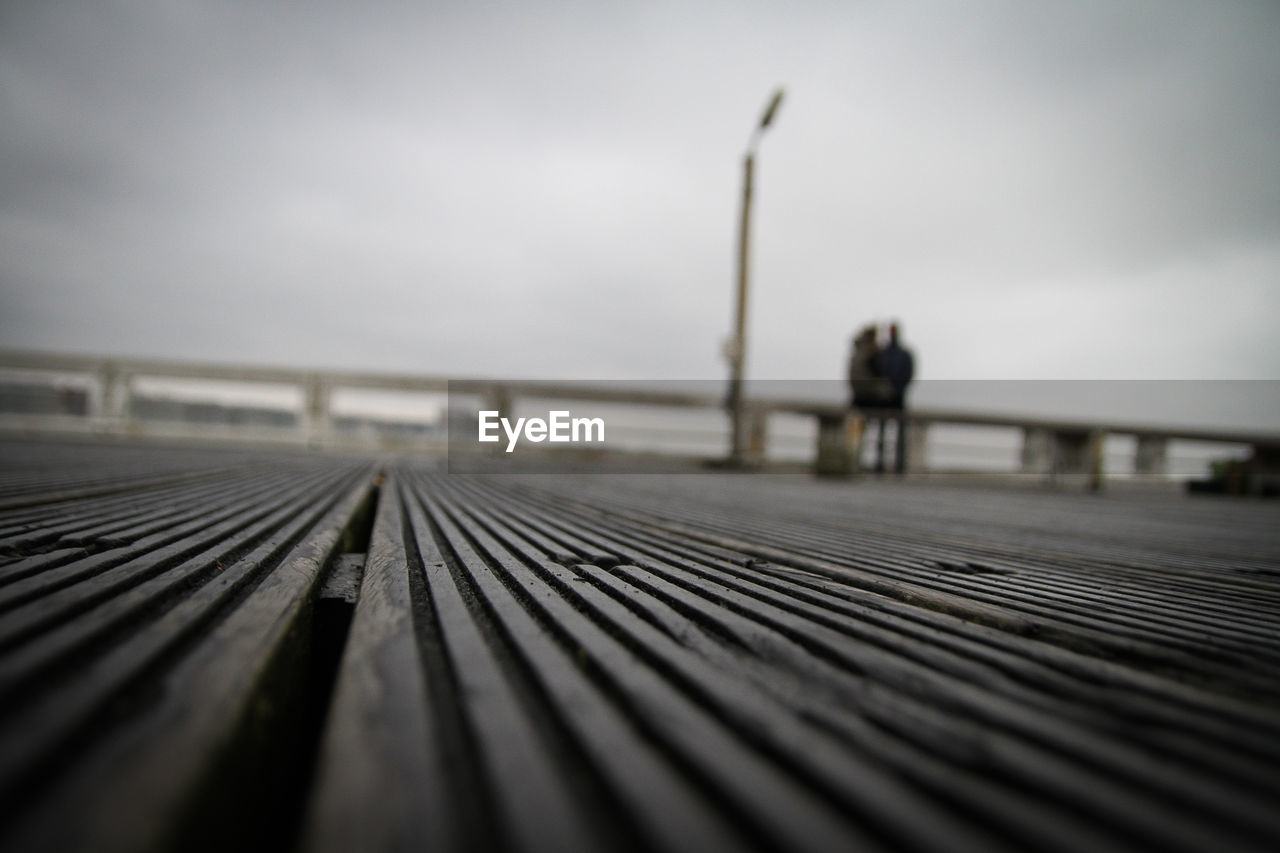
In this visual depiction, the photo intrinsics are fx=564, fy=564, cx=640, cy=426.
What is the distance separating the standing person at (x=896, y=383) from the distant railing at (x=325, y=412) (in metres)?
0.70

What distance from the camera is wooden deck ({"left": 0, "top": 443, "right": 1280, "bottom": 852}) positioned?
0.45 meters

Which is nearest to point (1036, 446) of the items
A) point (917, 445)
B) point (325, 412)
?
point (917, 445)

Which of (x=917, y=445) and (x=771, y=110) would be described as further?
(x=917, y=445)

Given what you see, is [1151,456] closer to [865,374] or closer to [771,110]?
[865,374]

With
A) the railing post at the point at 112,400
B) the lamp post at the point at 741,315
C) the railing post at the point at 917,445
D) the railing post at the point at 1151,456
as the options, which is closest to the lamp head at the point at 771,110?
the lamp post at the point at 741,315

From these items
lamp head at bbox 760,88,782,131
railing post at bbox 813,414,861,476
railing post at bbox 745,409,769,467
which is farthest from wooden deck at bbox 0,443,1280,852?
railing post at bbox 745,409,769,467

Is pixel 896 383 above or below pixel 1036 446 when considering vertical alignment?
above

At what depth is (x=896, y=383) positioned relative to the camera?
8586 mm

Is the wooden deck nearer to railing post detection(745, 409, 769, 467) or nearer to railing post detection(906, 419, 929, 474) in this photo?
railing post detection(745, 409, 769, 467)

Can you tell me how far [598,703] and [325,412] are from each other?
10.7 m

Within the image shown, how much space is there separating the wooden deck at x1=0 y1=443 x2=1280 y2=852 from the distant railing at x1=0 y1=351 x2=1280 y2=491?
282 inches

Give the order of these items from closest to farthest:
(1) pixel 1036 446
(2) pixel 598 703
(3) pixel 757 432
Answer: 1. (2) pixel 598 703
2. (3) pixel 757 432
3. (1) pixel 1036 446

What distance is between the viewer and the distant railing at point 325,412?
30.0 feet

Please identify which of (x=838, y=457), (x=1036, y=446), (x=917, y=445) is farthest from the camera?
(x=1036, y=446)
